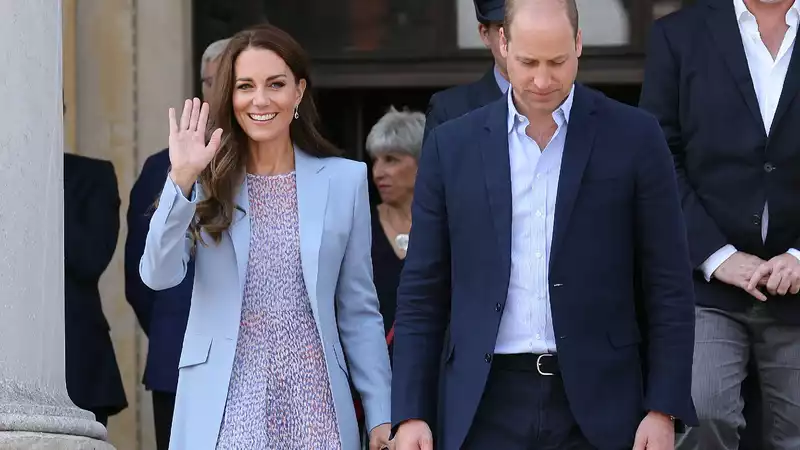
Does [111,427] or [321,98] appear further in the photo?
[321,98]

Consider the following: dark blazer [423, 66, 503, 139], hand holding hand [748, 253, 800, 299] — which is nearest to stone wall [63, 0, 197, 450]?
dark blazer [423, 66, 503, 139]

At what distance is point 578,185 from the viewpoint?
494 centimetres

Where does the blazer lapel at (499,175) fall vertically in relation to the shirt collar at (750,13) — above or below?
below

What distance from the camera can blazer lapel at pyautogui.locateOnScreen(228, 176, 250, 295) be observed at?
5.34m

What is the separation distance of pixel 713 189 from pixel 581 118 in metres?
1.13

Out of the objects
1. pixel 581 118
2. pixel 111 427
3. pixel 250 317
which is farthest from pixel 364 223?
pixel 111 427

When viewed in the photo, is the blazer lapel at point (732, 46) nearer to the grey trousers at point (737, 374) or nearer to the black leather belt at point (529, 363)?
the grey trousers at point (737, 374)

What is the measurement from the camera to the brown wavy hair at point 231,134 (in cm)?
541

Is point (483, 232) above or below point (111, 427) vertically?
above

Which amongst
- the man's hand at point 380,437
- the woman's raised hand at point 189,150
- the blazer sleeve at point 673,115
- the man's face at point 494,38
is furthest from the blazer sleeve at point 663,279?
the man's face at point 494,38

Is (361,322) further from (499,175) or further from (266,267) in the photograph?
(499,175)

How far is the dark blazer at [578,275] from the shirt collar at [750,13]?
1.20 metres

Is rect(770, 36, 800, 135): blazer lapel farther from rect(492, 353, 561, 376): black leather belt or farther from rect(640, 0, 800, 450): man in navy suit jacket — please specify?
rect(492, 353, 561, 376): black leather belt

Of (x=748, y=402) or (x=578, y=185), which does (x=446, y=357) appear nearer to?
(x=578, y=185)
